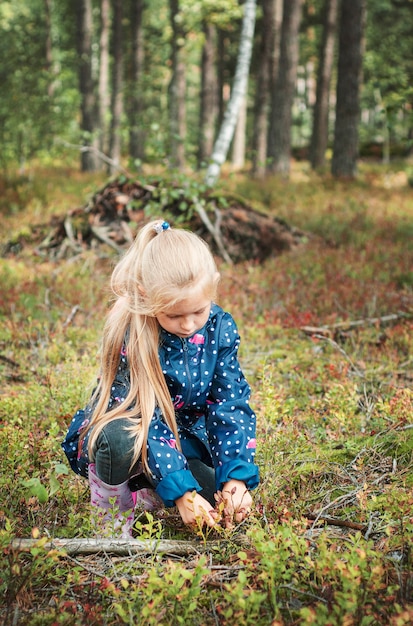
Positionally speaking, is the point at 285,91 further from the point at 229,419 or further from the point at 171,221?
the point at 229,419

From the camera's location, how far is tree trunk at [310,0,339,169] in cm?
1664

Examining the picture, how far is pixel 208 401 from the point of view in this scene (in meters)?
3.08

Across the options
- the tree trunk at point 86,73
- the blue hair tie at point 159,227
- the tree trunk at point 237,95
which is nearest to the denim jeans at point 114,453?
the blue hair tie at point 159,227

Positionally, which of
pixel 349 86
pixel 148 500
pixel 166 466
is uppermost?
pixel 349 86

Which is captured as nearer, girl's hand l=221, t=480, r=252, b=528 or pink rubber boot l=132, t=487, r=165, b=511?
girl's hand l=221, t=480, r=252, b=528

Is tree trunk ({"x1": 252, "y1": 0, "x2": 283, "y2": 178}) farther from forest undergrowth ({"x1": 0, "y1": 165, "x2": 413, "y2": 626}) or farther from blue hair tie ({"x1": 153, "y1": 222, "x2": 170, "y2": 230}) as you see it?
blue hair tie ({"x1": 153, "y1": 222, "x2": 170, "y2": 230})

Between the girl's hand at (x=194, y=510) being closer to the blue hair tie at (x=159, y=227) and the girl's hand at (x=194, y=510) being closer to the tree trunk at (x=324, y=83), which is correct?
the blue hair tie at (x=159, y=227)

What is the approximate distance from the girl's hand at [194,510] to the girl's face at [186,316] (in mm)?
760

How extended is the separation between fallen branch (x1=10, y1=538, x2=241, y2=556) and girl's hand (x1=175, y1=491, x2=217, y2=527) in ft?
0.35

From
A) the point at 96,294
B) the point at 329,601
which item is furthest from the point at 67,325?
the point at 329,601

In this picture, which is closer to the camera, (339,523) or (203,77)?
(339,523)

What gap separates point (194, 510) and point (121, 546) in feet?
1.18

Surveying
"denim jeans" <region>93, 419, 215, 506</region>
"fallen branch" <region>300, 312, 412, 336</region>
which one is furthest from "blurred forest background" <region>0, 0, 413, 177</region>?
"denim jeans" <region>93, 419, 215, 506</region>

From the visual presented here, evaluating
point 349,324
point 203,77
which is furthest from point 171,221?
point 203,77
